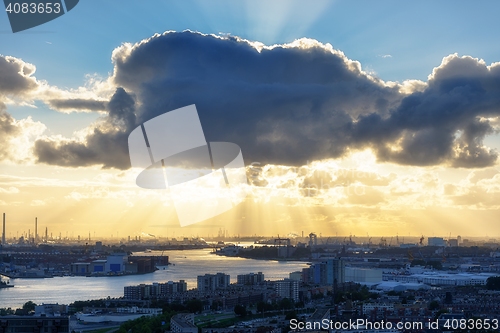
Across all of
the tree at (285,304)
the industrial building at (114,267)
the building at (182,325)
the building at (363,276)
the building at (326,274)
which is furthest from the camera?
the industrial building at (114,267)

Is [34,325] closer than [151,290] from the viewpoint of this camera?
Yes

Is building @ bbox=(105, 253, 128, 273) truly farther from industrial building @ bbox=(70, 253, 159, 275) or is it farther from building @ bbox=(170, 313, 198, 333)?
building @ bbox=(170, 313, 198, 333)

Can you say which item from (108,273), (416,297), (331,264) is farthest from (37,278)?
(416,297)

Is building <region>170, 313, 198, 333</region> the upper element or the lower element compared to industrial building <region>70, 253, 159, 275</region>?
lower

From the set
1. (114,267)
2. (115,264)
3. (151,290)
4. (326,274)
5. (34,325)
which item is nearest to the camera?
(34,325)

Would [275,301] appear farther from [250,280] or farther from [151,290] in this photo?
[250,280]

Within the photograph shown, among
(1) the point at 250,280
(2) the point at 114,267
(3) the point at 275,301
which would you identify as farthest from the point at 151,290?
(2) the point at 114,267

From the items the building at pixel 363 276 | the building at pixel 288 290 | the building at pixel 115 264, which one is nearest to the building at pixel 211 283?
the building at pixel 288 290

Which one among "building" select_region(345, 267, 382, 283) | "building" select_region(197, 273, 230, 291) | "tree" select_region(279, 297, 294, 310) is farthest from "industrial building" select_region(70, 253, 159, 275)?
"tree" select_region(279, 297, 294, 310)

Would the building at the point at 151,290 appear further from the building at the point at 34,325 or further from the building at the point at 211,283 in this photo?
the building at the point at 34,325
